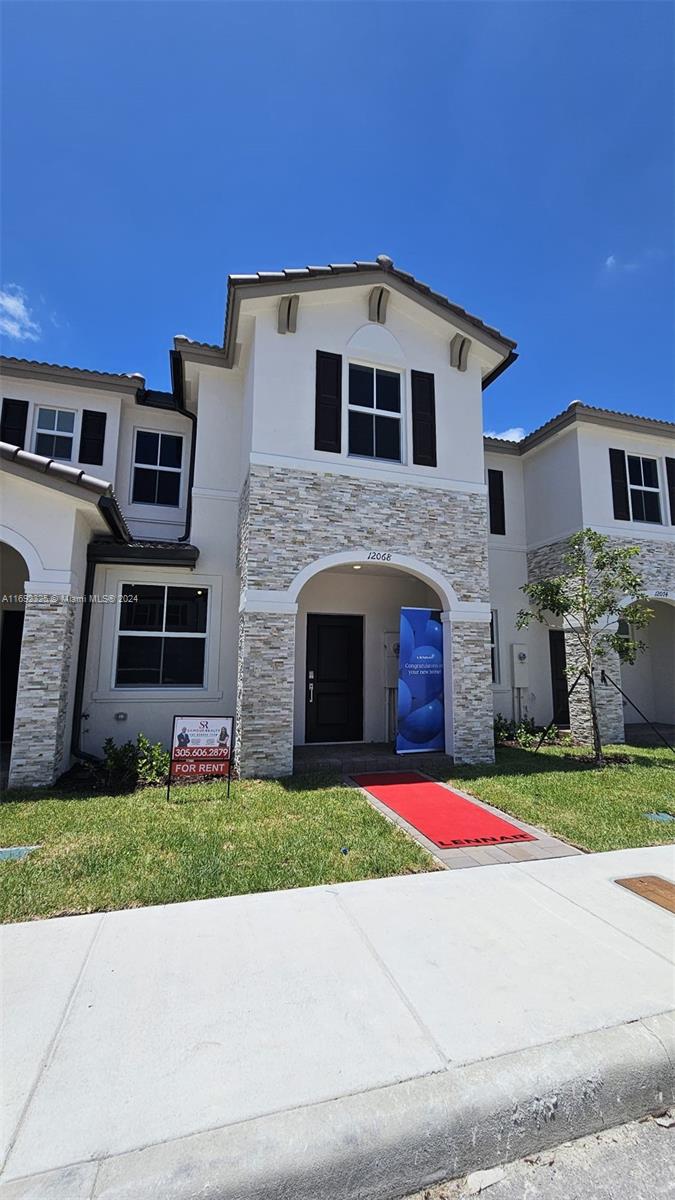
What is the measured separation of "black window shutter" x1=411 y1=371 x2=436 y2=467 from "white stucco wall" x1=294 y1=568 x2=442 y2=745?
2.61m

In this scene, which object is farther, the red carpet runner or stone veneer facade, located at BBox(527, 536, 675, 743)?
stone veneer facade, located at BBox(527, 536, 675, 743)

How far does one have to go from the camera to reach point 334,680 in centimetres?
1130

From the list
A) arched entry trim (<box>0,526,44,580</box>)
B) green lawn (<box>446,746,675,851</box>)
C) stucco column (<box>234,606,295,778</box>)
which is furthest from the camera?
stucco column (<box>234,606,295,778</box>)

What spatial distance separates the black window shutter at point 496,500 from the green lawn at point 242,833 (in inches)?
282

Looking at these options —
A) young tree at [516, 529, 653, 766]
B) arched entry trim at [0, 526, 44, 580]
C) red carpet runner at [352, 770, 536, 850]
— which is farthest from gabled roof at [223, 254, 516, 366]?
red carpet runner at [352, 770, 536, 850]

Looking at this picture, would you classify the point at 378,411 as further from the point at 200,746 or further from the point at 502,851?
the point at 502,851

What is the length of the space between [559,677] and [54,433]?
1296 centimetres

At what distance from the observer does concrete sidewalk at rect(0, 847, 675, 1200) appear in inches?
82.8

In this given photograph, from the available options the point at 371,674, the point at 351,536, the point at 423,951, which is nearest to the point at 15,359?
the point at 351,536

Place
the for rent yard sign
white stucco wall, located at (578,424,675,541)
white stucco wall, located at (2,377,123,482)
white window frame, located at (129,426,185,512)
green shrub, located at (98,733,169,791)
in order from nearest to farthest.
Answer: the for rent yard sign, green shrub, located at (98,733,169,791), white stucco wall, located at (2,377,123,482), white window frame, located at (129,426,185,512), white stucco wall, located at (578,424,675,541)

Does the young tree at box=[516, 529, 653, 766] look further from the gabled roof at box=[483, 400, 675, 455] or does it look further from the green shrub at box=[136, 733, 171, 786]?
the green shrub at box=[136, 733, 171, 786]

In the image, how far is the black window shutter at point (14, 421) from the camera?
415 inches

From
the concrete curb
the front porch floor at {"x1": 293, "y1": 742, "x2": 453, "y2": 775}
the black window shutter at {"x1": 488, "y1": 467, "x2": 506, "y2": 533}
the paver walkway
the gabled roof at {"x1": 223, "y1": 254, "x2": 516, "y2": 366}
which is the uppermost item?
the gabled roof at {"x1": 223, "y1": 254, "x2": 516, "y2": 366}

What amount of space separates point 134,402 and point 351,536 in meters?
5.90
